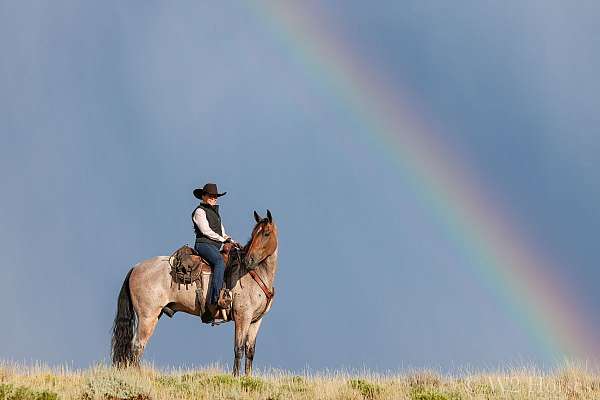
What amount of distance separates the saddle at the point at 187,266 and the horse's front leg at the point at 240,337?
1.36 meters

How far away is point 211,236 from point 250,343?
256 cm

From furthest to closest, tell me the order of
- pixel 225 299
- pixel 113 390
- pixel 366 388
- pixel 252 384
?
pixel 225 299, pixel 252 384, pixel 366 388, pixel 113 390

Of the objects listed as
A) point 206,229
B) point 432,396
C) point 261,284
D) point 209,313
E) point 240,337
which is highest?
point 206,229

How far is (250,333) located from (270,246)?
206cm

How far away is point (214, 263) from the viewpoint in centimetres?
1647

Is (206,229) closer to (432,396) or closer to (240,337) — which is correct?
(240,337)

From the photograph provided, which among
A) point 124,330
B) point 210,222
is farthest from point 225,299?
point 124,330

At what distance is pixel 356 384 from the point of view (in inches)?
507

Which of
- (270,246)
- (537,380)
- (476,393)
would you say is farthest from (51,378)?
(537,380)

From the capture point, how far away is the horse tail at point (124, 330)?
16406 mm

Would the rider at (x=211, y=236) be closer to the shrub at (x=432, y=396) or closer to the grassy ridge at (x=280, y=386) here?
the grassy ridge at (x=280, y=386)

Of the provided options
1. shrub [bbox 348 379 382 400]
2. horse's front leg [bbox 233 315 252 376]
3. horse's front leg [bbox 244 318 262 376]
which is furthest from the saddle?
shrub [bbox 348 379 382 400]

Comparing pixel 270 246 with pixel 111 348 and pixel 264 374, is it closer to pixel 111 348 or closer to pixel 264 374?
pixel 264 374

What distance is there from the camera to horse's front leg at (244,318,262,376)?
1602 centimetres
